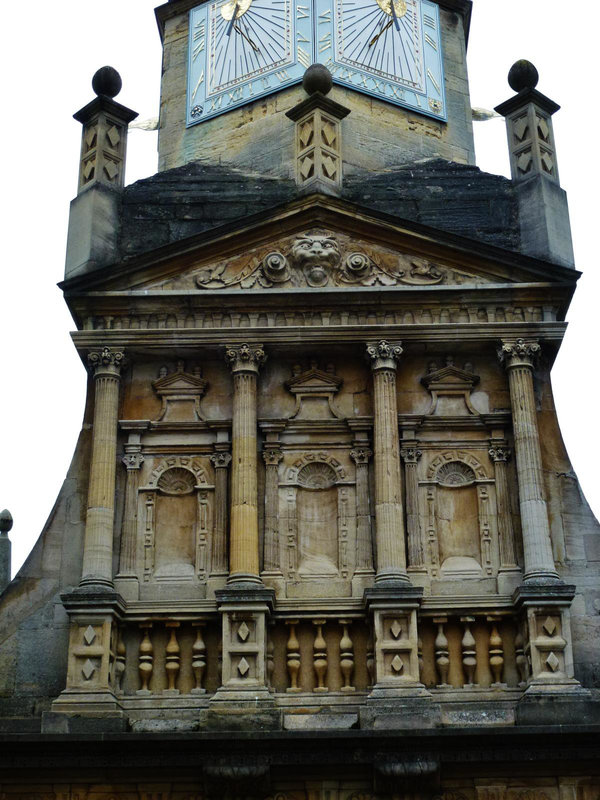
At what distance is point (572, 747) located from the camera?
12250 mm

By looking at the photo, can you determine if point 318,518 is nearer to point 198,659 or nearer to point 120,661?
point 198,659

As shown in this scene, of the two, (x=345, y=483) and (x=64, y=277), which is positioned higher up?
(x=64, y=277)

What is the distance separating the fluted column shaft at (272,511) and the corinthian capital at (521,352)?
2.59 meters

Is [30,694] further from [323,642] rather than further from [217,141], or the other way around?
[217,141]

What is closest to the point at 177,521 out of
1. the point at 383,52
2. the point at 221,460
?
the point at 221,460

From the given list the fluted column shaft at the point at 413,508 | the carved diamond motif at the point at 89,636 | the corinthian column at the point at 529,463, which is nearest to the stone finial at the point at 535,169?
the corinthian column at the point at 529,463

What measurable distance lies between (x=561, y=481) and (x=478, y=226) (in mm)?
3117

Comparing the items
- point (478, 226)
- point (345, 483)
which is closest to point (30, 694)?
point (345, 483)

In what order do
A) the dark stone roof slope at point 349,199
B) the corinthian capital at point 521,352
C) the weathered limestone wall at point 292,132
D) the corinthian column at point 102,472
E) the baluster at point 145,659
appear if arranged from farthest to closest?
the weathered limestone wall at point 292,132, the dark stone roof slope at point 349,199, the corinthian capital at point 521,352, the corinthian column at point 102,472, the baluster at point 145,659

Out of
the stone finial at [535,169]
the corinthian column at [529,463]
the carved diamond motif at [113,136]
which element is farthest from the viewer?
the carved diamond motif at [113,136]

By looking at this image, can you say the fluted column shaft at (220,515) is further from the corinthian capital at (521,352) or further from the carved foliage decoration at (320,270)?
the corinthian capital at (521,352)

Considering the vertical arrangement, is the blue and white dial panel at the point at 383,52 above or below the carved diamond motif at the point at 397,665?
above

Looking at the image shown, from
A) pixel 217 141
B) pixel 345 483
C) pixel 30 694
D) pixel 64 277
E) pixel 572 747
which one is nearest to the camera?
pixel 572 747

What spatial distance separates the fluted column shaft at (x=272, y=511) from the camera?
13547mm
